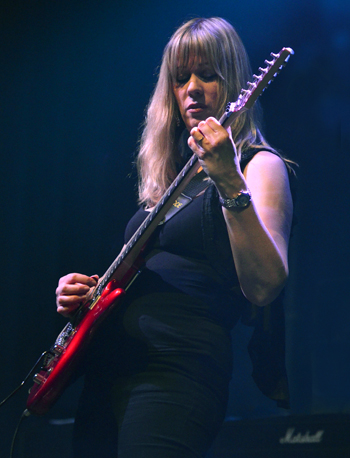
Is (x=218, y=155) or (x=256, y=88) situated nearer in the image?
(x=218, y=155)

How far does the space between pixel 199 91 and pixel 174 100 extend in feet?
0.64

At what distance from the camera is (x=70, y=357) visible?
3.13 ft

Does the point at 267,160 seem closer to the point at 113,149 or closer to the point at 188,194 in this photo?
the point at 188,194

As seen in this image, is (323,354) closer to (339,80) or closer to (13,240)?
(339,80)

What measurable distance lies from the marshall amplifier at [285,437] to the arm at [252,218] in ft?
2.36

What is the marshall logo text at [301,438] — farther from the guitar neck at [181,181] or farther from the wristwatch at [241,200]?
the wristwatch at [241,200]

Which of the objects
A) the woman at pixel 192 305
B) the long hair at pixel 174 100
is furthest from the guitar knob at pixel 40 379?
the long hair at pixel 174 100

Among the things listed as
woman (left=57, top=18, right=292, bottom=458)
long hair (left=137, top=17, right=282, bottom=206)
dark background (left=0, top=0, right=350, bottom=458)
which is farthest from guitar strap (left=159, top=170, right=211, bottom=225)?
dark background (left=0, top=0, right=350, bottom=458)

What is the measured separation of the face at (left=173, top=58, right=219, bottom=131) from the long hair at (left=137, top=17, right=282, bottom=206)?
2cm

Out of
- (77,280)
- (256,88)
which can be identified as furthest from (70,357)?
(256,88)

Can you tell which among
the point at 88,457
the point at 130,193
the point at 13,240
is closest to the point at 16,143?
the point at 13,240

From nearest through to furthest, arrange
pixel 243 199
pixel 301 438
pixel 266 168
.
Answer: pixel 243 199 < pixel 266 168 < pixel 301 438

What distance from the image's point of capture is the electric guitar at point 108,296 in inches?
35.7

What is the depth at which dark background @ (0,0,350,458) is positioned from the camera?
1.92m
